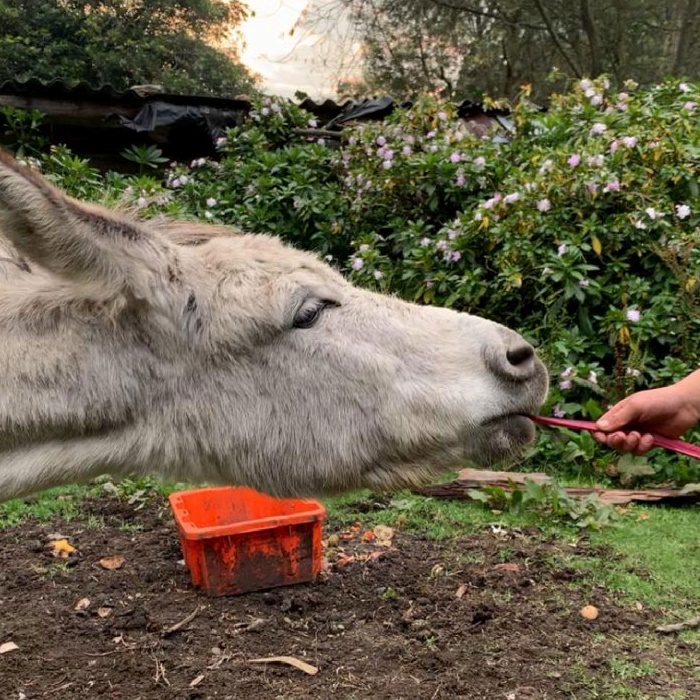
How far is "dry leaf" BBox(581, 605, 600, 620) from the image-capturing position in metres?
3.21

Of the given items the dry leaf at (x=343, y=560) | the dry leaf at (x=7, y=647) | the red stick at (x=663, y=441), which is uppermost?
the red stick at (x=663, y=441)

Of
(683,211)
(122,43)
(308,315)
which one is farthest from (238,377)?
(122,43)

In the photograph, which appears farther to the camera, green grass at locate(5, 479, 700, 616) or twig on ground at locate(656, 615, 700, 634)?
green grass at locate(5, 479, 700, 616)

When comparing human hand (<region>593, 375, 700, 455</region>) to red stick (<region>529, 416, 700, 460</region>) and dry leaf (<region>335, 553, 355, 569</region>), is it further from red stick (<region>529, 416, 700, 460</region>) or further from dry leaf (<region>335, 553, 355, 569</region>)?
dry leaf (<region>335, 553, 355, 569</region>)

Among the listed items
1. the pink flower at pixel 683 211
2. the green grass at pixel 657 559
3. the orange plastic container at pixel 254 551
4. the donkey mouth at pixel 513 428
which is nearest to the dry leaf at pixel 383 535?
the orange plastic container at pixel 254 551

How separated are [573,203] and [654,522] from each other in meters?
2.56

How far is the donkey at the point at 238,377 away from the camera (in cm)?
197

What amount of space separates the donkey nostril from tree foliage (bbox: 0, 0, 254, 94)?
20.0 metres

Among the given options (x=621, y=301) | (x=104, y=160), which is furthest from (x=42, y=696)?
(x=104, y=160)

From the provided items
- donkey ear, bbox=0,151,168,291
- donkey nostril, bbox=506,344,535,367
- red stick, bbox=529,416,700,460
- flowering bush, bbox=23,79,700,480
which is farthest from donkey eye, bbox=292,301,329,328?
flowering bush, bbox=23,79,700,480

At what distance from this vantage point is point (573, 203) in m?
5.78

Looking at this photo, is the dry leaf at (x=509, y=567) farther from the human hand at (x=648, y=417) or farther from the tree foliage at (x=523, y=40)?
the tree foliage at (x=523, y=40)

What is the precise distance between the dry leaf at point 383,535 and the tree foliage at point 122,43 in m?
18.4

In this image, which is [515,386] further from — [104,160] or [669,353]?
[104,160]
